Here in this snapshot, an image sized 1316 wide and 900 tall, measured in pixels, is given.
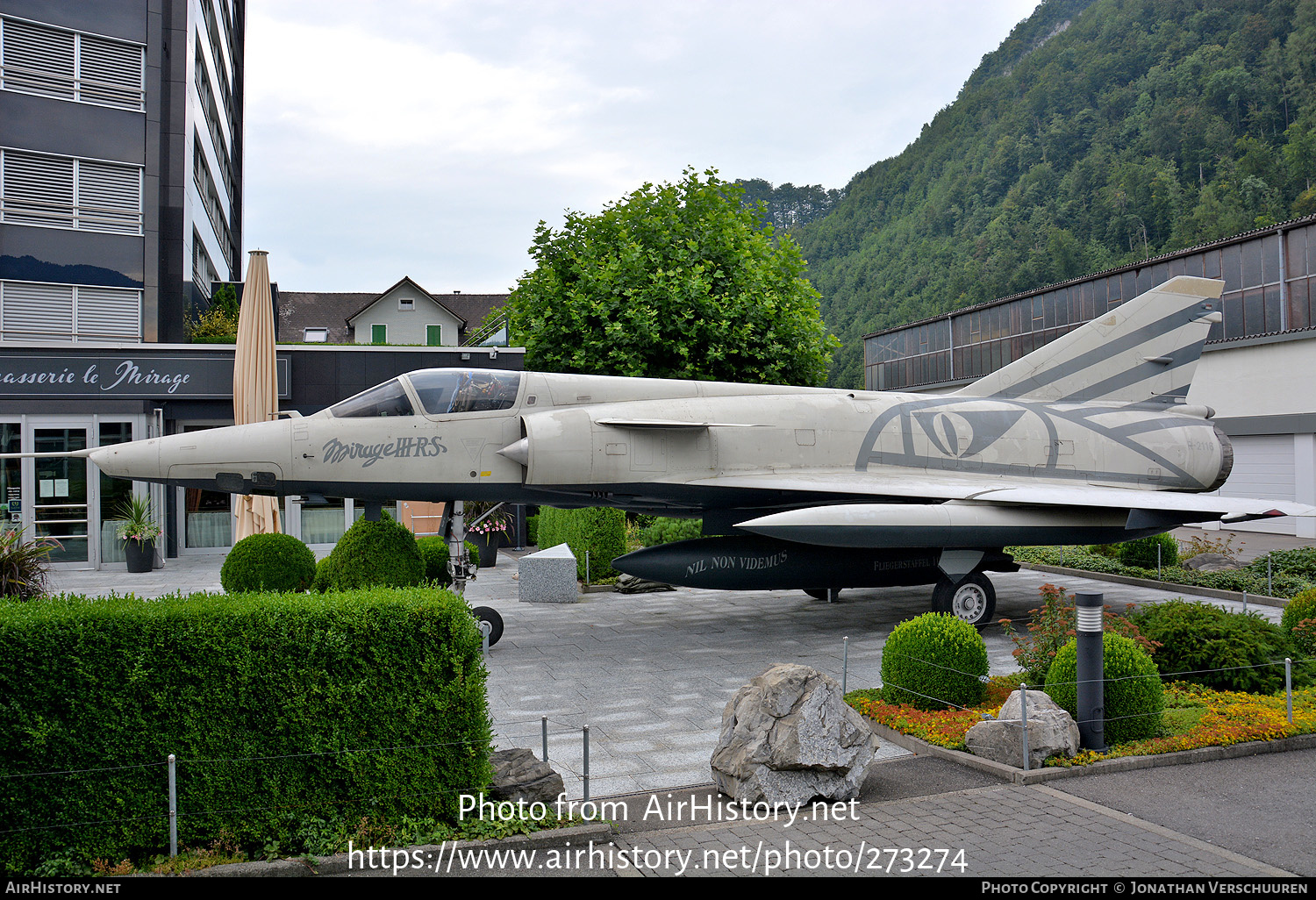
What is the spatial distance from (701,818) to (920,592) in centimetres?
1134

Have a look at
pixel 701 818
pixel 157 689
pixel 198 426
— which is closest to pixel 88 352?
pixel 198 426

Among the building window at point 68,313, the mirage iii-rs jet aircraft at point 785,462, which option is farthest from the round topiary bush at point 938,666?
the building window at point 68,313

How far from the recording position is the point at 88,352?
19.8 m

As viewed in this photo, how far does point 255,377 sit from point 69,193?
12371mm

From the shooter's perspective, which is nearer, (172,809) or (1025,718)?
(172,809)

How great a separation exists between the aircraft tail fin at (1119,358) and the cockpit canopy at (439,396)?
7955mm

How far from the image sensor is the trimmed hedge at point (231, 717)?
463cm

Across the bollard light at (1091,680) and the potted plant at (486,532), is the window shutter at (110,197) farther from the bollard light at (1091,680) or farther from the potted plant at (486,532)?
the bollard light at (1091,680)

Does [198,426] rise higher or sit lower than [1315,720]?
higher

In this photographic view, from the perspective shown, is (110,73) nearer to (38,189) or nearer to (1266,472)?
(38,189)

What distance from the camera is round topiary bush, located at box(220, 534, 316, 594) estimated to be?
477 inches

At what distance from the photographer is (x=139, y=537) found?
18906mm

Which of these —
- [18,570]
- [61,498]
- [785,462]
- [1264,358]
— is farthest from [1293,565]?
[61,498]

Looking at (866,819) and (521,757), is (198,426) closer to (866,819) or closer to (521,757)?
(521,757)
